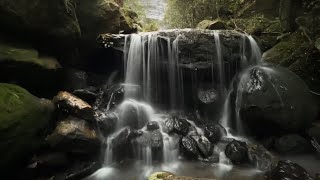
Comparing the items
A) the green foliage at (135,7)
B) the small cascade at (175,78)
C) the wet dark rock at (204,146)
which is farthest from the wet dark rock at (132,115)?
the green foliage at (135,7)

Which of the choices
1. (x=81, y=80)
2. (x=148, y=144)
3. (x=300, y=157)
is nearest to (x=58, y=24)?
(x=81, y=80)

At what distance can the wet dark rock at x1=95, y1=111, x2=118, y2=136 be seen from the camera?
23.9 feet

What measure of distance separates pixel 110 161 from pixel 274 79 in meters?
5.12

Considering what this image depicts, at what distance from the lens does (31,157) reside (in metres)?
6.14

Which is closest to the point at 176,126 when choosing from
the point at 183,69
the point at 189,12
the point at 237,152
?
the point at 237,152

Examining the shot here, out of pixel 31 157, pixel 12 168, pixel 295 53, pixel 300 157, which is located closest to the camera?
pixel 12 168

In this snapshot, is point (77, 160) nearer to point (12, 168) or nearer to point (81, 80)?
point (12, 168)

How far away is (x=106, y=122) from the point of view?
24.2 ft

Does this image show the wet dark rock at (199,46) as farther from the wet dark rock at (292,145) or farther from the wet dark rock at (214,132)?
the wet dark rock at (292,145)

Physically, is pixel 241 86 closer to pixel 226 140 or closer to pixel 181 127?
pixel 226 140

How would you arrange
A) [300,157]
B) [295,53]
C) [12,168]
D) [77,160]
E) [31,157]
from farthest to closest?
[295,53] → [300,157] → [77,160] → [31,157] → [12,168]

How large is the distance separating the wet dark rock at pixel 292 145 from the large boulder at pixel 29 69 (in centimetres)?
638

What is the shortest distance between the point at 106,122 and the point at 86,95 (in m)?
1.31

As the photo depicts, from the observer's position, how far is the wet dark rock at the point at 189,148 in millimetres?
7070
